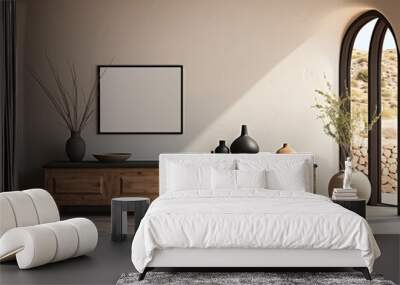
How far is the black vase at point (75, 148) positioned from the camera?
8945mm

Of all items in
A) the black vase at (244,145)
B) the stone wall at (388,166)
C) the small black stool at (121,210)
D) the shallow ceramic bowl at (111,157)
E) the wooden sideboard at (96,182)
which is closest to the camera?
the small black stool at (121,210)

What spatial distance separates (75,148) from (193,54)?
199 cm

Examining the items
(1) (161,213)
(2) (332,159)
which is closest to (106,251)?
(1) (161,213)

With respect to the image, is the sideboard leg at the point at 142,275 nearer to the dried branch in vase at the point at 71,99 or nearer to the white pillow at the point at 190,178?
the white pillow at the point at 190,178

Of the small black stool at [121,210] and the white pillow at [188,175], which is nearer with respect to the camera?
the small black stool at [121,210]

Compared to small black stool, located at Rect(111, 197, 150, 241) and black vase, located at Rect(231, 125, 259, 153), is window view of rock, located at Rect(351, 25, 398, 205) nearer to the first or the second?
black vase, located at Rect(231, 125, 259, 153)

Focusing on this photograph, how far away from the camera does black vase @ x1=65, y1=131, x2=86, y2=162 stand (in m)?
8.95

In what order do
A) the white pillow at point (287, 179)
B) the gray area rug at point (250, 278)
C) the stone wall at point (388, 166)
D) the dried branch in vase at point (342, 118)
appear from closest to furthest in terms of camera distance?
the gray area rug at point (250, 278) → the white pillow at point (287, 179) → the dried branch in vase at point (342, 118) → the stone wall at point (388, 166)

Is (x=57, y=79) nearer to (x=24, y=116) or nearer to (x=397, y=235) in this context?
(x=24, y=116)

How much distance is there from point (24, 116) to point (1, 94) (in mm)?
1638

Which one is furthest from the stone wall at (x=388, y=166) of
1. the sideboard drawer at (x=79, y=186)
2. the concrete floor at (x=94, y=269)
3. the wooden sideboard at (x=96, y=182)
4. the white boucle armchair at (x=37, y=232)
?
the white boucle armchair at (x=37, y=232)

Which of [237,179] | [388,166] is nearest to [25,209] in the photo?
[237,179]

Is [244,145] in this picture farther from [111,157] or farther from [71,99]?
[71,99]

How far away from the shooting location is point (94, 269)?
540cm
